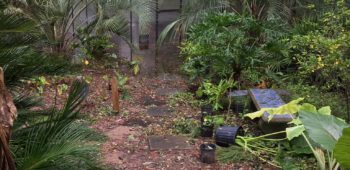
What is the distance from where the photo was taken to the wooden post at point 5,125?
4.65 feet

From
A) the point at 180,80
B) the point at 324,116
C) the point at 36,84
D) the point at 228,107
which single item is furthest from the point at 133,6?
the point at 324,116

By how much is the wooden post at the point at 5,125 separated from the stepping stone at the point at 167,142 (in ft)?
9.61

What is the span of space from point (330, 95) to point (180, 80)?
284 centimetres

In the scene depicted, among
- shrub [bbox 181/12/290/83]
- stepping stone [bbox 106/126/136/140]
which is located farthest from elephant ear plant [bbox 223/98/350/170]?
shrub [bbox 181/12/290/83]

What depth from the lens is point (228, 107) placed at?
554 cm

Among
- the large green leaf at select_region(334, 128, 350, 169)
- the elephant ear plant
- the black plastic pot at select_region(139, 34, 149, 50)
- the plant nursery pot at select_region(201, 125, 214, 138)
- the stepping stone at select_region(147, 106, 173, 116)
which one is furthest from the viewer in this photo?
the black plastic pot at select_region(139, 34, 149, 50)

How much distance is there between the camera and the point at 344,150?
274cm

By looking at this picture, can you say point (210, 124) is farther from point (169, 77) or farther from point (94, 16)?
point (94, 16)

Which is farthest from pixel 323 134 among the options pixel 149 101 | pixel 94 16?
pixel 94 16

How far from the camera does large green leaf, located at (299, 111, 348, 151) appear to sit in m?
3.17

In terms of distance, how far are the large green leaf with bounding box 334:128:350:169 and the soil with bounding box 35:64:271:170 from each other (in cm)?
114

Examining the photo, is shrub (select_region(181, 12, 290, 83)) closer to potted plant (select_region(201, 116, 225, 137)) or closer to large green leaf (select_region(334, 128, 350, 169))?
potted plant (select_region(201, 116, 225, 137))

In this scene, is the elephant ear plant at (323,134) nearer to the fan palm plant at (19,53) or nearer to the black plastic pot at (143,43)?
the fan palm plant at (19,53)

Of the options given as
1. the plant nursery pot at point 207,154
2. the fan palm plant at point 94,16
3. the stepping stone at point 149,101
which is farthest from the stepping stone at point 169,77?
the plant nursery pot at point 207,154
